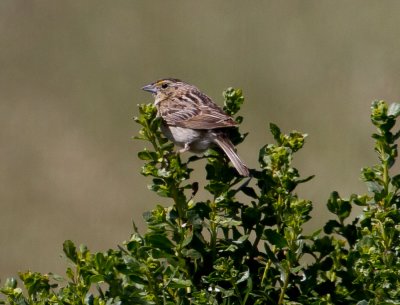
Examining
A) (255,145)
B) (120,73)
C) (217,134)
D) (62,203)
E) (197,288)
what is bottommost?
(197,288)

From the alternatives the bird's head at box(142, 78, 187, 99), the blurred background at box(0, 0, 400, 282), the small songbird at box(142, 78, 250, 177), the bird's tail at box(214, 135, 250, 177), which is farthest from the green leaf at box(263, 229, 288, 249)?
the blurred background at box(0, 0, 400, 282)

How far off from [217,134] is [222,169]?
2010mm

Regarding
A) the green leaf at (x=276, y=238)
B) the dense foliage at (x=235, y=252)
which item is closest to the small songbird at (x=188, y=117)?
the dense foliage at (x=235, y=252)

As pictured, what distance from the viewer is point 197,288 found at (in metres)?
4.01

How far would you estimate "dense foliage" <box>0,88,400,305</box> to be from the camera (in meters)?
3.88

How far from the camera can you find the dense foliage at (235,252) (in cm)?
388

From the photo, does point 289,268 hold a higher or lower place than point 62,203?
lower

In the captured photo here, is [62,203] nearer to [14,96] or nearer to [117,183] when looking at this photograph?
[117,183]

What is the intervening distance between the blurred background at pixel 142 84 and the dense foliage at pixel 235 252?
7010 millimetres

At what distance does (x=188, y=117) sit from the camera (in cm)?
749

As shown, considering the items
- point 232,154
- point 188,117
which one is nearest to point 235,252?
point 232,154

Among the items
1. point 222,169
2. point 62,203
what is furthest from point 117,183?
point 222,169

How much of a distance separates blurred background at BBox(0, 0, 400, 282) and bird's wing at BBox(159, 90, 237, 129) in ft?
11.7

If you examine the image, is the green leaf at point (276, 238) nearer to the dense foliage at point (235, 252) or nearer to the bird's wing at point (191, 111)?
the dense foliage at point (235, 252)
